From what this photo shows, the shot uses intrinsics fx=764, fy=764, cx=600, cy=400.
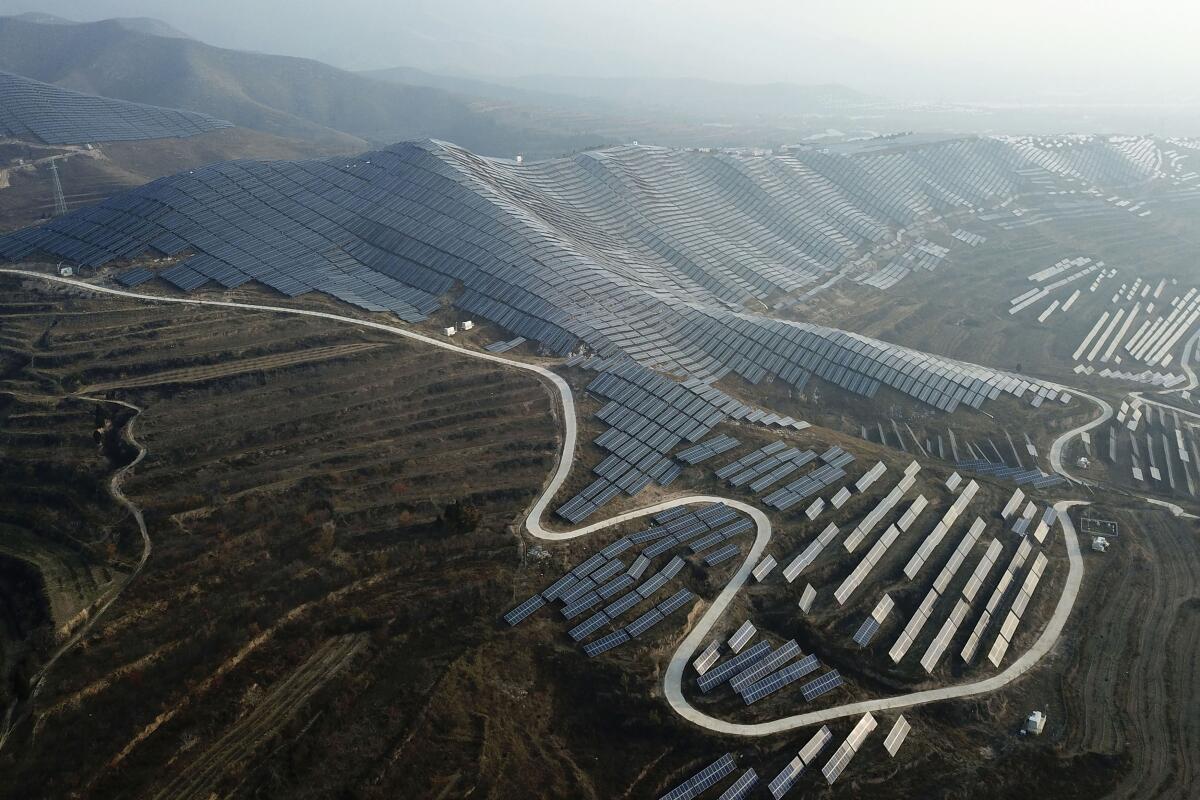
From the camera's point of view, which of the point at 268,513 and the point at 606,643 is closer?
the point at 606,643

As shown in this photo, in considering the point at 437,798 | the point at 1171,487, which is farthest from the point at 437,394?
the point at 1171,487

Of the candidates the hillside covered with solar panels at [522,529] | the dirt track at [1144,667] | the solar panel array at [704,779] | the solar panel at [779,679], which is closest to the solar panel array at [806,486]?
the hillside covered with solar panels at [522,529]

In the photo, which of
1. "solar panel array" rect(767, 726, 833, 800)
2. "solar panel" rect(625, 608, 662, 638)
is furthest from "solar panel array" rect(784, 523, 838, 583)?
"solar panel array" rect(767, 726, 833, 800)

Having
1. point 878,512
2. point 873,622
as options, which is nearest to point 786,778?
point 873,622

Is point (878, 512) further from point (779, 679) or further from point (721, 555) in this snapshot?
point (779, 679)

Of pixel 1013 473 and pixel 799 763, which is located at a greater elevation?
pixel 1013 473

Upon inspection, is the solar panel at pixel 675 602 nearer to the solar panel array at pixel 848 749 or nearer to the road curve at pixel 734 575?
the road curve at pixel 734 575
